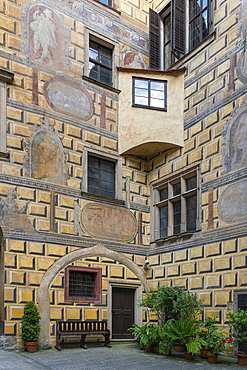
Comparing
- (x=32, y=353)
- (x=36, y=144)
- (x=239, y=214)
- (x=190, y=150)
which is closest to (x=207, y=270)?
(x=239, y=214)

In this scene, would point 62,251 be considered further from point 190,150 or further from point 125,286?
point 190,150

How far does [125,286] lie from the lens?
11.8 metres

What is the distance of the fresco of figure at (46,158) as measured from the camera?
35.1 ft

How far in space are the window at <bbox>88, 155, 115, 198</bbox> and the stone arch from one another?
168 cm

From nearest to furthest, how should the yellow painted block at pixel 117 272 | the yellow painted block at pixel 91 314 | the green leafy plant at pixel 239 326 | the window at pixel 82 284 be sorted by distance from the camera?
1. the green leafy plant at pixel 239 326
2. the window at pixel 82 284
3. the yellow painted block at pixel 91 314
4. the yellow painted block at pixel 117 272

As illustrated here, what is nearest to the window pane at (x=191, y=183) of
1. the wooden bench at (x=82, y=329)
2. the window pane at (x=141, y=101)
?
the window pane at (x=141, y=101)

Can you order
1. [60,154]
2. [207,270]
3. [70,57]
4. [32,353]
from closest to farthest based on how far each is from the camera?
1. [32,353]
2. [207,270]
3. [60,154]
4. [70,57]

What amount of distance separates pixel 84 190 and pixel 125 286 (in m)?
3.15

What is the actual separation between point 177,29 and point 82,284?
8.52 m

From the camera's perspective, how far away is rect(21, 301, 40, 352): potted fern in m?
9.25

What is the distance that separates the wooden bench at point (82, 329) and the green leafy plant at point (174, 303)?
127 cm

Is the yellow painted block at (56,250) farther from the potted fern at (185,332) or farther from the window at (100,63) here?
the window at (100,63)

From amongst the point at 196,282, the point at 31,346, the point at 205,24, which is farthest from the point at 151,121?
the point at 31,346

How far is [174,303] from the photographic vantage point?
9984 millimetres
